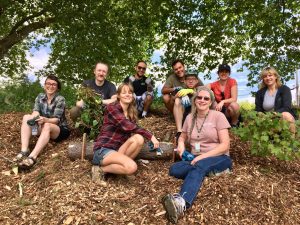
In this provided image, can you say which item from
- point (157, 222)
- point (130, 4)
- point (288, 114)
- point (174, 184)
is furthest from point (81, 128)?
Result: point (130, 4)

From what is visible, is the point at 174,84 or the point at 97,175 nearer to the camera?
the point at 97,175

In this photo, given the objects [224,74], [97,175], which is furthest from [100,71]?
[224,74]

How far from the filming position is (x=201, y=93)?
17.8 ft

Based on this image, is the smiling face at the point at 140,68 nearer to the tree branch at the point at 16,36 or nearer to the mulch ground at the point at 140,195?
the mulch ground at the point at 140,195

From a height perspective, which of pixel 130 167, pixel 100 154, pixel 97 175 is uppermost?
pixel 100 154

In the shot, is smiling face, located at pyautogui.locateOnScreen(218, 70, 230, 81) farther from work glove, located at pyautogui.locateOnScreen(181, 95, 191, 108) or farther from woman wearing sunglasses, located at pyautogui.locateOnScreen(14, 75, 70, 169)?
woman wearing sunglasses, located at pyautogui.locateOnScreen(14, 75, 70, 169)

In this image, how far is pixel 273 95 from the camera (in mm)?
6547

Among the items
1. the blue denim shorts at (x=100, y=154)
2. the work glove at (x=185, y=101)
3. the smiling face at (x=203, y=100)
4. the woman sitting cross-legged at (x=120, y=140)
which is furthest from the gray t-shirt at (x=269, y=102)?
the blue denim shorts at (x=100, y=154)

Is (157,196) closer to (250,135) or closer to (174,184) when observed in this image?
(174,184)

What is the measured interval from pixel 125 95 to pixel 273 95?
2.84 metres

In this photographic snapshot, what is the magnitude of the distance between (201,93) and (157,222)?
6.59ft

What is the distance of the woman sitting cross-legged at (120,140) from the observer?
16.9 ft

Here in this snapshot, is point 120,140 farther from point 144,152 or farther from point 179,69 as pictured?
point 179,69

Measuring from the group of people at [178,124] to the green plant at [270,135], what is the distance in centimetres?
28
